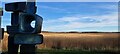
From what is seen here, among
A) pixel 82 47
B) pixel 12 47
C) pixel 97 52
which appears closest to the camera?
pixel 12 47

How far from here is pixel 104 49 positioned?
13.3 meters

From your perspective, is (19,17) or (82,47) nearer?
(19,17)

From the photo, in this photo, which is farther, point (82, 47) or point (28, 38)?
point (82, 47)

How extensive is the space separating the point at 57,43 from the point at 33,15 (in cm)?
624

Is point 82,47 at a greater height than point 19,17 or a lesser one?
lesser

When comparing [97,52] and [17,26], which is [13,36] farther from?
[97,52]

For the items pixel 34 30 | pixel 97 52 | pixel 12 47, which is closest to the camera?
pixel 34 30

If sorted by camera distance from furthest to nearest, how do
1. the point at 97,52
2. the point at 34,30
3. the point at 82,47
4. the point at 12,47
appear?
the point at 82,47
the point at 97,52
the point at 12,47
the point at 34,30

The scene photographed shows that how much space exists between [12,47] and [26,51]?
0.49m

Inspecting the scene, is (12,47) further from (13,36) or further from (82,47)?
(82,47)

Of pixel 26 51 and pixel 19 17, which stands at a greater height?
pixel 19 17

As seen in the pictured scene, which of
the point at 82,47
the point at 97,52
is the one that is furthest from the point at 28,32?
the point at 82,47

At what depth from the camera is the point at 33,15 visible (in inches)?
331

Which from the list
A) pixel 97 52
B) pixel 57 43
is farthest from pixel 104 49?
pixel 57 43
